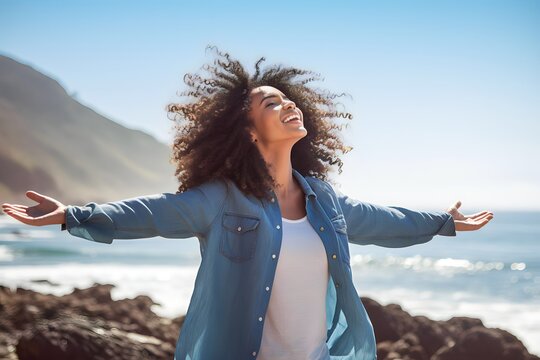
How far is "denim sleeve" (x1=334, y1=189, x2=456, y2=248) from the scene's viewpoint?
3039mm

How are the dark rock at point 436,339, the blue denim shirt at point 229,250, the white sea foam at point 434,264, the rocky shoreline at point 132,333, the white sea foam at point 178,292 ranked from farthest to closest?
the white sea foam at point 434,264, the white sea foam at point 178,292, the dark rock at point 436,339, the rocky shoreline at point 132,333, the blue denim shirt at point 229,250

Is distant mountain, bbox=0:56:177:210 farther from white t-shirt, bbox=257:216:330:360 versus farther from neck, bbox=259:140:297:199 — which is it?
white t-shirt, bbox=257:216:330:360

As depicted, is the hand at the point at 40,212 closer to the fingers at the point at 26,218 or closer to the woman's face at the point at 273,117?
the fingers at the point at 26,218

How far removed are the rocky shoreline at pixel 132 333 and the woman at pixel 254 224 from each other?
1888 mm

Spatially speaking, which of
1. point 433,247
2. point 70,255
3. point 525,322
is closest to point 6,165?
point 70,255

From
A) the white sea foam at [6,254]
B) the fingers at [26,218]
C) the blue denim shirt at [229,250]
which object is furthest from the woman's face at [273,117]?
the white sea foam at [6,254]

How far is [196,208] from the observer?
267 cm

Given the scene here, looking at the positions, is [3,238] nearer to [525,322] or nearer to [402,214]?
[525,322]

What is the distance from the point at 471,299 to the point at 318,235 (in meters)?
11.7

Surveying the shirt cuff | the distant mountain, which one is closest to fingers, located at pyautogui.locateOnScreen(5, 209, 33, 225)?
the shirt cuff

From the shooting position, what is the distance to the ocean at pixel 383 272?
1217 cm

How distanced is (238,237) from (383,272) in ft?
50.9

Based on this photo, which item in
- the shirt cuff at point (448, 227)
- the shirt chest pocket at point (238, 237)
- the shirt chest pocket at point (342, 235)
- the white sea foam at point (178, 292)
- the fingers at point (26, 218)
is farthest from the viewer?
the white sea foam at point (178, 292)

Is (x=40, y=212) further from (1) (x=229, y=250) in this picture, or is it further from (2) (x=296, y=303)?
(2) (x=296, y=303)
